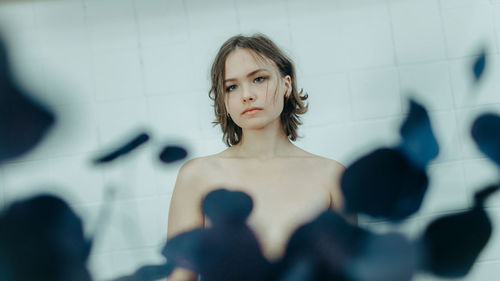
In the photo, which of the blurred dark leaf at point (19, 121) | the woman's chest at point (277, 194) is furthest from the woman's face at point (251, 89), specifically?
the blurred dark leaf at point (19, 121)

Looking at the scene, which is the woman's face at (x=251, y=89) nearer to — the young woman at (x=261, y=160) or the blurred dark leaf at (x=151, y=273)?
the young woman at (x=261, y=160)

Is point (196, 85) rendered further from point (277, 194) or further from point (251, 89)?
point (277, 194)

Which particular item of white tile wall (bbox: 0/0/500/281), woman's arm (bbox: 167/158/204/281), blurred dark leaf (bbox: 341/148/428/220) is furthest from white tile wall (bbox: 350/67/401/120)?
woman's arm (bbox: 167/158/204/281)

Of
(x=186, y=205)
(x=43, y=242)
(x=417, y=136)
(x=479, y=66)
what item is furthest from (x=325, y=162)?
(x=43, y=242)

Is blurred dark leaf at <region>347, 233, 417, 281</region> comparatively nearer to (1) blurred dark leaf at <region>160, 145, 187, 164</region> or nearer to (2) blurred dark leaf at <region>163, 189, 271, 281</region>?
(2) blurred dark leaf at <region>163, 189, 271, 281</region>

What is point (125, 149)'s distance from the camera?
1.19 m

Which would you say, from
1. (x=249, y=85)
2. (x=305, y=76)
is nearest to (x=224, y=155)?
(x=249, y=85)

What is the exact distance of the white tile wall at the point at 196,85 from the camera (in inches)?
46.7

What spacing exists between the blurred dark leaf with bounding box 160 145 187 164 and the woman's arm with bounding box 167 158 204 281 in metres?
0.03

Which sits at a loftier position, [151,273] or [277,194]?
[277,194]

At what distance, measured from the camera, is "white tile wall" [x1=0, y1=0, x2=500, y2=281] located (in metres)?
1.19

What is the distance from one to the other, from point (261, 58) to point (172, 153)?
35 cm

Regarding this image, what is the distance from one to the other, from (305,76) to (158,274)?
26.0 inches

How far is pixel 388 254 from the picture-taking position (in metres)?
1.20
